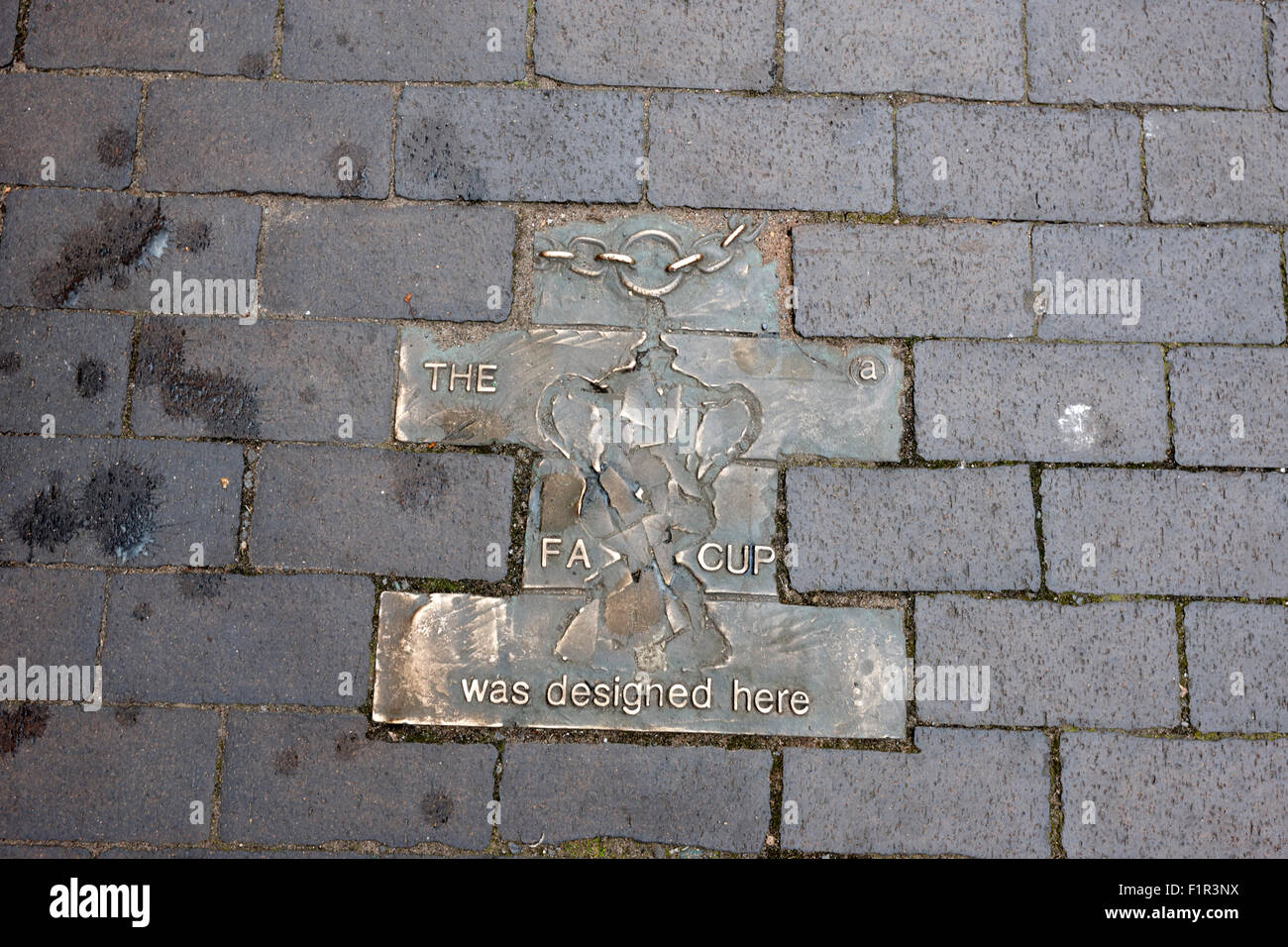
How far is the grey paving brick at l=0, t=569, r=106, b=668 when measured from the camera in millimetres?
3250

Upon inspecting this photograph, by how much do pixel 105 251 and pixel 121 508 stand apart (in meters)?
1.00

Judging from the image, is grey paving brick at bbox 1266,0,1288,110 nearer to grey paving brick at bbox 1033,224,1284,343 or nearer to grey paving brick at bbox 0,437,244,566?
grey paving brick at bbox 1033,224,1284,343

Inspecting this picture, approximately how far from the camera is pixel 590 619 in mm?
3260

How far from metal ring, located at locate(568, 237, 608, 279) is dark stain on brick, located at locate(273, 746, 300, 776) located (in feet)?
6.66

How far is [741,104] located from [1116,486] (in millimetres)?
2042

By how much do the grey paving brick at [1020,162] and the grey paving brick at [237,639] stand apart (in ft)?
8.69

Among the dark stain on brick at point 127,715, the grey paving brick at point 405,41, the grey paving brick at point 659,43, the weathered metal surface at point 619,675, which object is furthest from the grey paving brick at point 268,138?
the dark stain on brick at point 127,715

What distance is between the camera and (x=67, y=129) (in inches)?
138

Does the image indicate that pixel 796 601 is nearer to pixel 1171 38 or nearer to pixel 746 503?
pixel 746 503

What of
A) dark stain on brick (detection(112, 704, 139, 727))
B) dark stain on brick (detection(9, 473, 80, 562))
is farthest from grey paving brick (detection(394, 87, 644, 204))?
dark stain on brick (detection(112, 704, 139, 727))

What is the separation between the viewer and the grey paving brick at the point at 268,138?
3477mm

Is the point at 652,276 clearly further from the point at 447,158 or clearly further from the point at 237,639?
the point at 237,639
